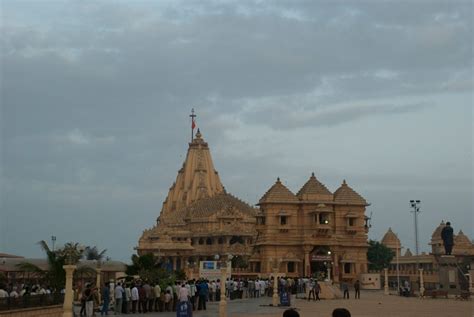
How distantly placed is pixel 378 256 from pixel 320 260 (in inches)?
788

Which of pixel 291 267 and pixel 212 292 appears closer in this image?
pixel 212 292

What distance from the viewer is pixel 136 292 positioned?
92.6 feet

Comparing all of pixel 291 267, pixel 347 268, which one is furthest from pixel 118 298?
pixel 347 268

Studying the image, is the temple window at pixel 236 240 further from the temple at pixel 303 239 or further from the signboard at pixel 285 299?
the signboard at pixel 285 299

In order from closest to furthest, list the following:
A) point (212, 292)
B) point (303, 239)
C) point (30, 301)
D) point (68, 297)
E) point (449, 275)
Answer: point (68, 297), point (30, 301), point (212, 292), point (449, 275), point (303, 239)

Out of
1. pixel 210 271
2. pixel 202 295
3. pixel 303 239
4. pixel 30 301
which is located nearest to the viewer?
pixel 30 301

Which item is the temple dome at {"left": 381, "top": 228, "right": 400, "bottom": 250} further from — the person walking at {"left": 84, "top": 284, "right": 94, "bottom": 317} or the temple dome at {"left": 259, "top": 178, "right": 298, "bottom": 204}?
the person walking at {"left": 84, "top": 284, "right": 94, "bottom": 317}

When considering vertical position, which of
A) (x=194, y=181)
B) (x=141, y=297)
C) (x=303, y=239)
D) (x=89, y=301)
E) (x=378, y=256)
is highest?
(x=194, y=181)

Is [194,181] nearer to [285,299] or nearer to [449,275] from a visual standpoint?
[449,275]

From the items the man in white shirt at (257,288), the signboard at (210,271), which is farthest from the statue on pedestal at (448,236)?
the signboard at (210,271)

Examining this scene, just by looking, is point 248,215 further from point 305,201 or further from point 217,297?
point 217,297

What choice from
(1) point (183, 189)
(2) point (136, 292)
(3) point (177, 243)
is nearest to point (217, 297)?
(2) point (136, 292)

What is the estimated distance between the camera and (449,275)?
45688mm

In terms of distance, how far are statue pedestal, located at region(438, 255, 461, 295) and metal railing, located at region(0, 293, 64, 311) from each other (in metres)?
28.3
